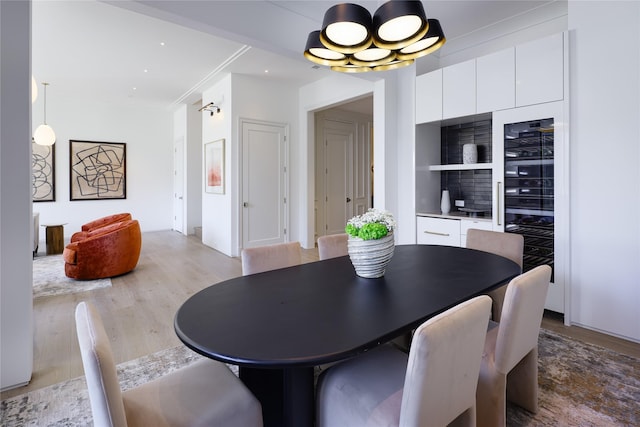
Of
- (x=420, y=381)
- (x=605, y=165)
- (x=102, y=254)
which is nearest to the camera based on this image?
(x=420, y=381)

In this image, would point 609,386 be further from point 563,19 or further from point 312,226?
point 312,226

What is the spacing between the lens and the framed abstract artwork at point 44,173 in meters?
6.73

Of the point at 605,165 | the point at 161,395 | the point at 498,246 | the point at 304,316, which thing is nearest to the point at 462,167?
the point at 605,165

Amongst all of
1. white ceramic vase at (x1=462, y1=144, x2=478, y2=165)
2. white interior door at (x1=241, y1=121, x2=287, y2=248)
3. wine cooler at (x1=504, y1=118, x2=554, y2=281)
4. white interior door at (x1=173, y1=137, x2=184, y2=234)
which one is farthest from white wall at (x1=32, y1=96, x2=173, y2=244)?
wine cooler at (x1=504, y1=118, x2=554, y2=281)

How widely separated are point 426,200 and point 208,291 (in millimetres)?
3393

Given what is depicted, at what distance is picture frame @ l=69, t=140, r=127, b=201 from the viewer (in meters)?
7.19

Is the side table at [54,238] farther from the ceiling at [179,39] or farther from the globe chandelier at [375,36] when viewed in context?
the globe chandelier at [375,36]

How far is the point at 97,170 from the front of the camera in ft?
24.5

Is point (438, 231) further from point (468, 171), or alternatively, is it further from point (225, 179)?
point (225, 179)

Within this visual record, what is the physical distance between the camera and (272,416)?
1408mm

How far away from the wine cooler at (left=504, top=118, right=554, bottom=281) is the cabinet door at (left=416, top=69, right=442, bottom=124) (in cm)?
89

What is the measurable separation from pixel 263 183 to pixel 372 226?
4.36 m

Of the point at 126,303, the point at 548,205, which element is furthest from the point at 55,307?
the point at 548,205

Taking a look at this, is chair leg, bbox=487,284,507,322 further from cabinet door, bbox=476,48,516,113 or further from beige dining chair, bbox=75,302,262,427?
cabinet door, bbox=476,48,516,113
